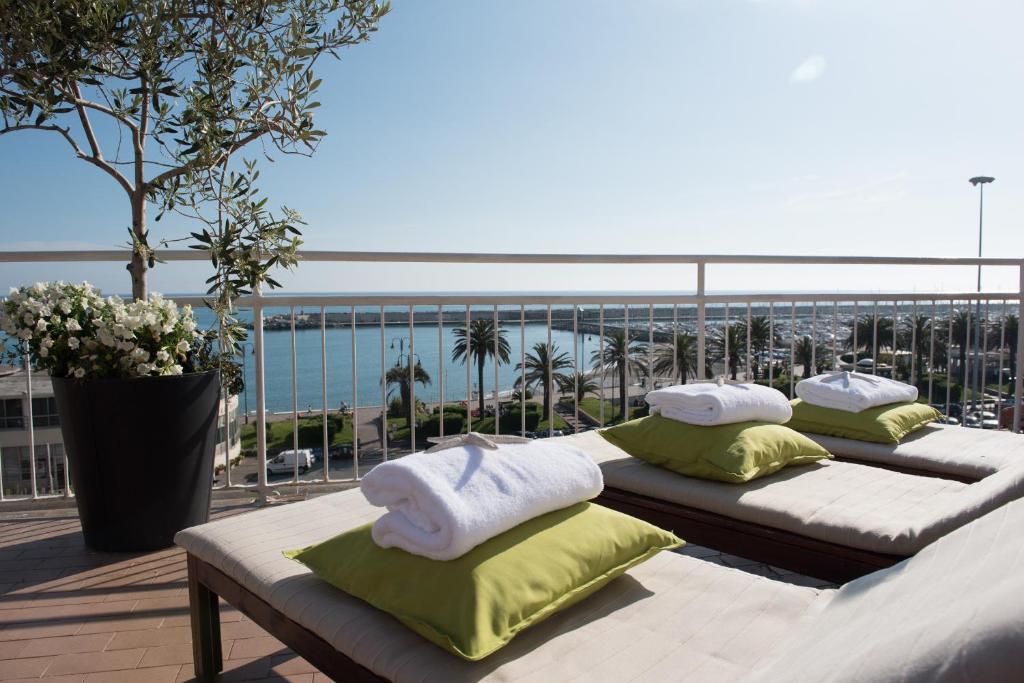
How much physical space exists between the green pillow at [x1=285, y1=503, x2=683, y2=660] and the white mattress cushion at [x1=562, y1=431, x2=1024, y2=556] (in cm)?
48

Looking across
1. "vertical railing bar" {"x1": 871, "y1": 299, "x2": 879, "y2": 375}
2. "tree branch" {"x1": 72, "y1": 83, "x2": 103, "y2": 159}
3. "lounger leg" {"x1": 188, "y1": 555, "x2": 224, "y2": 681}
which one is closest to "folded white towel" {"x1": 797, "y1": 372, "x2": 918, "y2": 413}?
"vertical railing bar" {"x1": 871, "y1": 299, "x2": 879, "y2": 375}

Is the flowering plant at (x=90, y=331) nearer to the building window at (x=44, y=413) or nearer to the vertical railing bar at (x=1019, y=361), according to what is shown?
the building window at (x=44, y=413)

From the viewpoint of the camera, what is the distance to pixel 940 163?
849 centimetres

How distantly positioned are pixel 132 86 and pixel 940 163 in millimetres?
9518

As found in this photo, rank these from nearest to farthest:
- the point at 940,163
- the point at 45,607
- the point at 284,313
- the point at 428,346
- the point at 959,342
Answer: the point at 45,607 < the point at 284,313 < the point at 428,346 < the point at 959,342 < the point at 940,163

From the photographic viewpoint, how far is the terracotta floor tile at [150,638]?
1844 mm

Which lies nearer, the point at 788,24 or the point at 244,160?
the point at 244,160

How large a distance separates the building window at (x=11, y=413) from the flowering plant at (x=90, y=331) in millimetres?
1289

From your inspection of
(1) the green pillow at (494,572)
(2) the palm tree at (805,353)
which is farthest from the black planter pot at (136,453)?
(2) the palm tree at (805,353)

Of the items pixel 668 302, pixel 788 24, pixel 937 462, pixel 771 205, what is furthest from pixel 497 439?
pixel 771 205

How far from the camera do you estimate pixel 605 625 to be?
3.78 feet

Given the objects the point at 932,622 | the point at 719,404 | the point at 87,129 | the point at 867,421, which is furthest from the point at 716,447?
the point at 87,129

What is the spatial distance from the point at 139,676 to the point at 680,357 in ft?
10.4

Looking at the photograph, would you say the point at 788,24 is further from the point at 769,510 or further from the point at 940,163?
the point at 940,163
